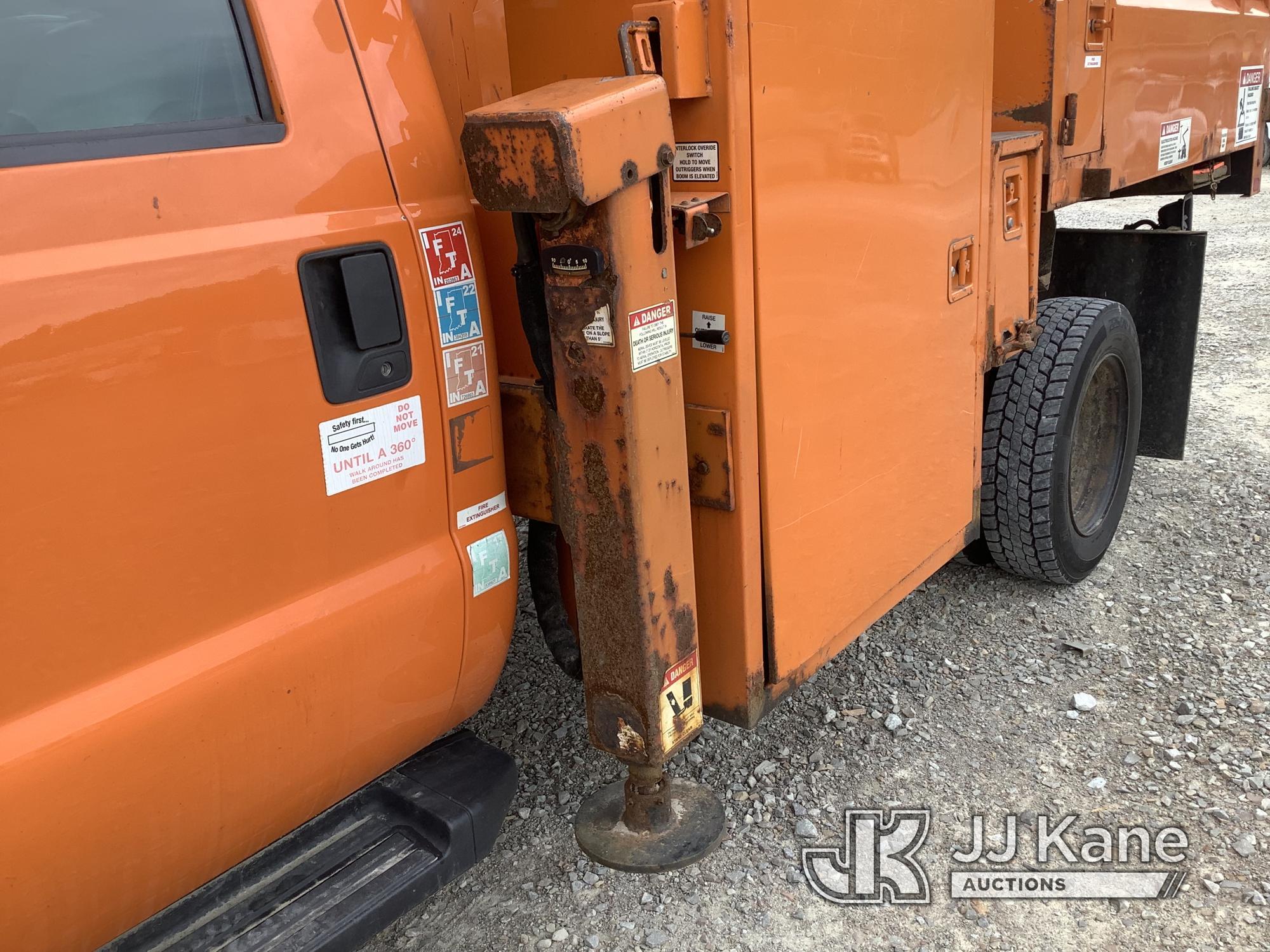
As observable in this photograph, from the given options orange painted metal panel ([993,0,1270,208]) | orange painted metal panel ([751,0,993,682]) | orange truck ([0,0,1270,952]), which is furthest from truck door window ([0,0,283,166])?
orange painted metal panel ([993,0,1270,208])

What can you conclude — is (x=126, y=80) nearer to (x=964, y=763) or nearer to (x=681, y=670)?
(x=681, y=670)

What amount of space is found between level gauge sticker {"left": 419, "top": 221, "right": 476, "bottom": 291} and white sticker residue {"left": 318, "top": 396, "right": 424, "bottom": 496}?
0.20 m

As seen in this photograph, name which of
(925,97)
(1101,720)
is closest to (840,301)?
(925,97)

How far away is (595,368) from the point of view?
1780 millimetres

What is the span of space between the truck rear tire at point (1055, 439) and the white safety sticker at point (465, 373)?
191 centimetres

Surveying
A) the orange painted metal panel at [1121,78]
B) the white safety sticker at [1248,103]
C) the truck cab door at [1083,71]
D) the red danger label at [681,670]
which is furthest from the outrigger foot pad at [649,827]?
the white safety sticker at [1248,103]

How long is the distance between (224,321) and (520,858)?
150 cm

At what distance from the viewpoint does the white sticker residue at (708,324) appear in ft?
6.33

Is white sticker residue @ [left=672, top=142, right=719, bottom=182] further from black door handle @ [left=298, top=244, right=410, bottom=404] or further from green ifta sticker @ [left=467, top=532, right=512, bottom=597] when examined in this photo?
green ifta sticker @ [left=467, top=532, right=512, bottom=597]

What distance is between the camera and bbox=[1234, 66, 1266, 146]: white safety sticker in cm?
450

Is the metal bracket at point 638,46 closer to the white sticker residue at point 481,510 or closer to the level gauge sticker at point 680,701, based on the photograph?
the white sticker residue at point 481,510

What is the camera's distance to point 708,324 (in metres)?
1.94

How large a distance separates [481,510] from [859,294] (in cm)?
92

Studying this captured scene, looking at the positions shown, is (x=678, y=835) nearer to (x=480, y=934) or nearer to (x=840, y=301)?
(x=480, y=934)
